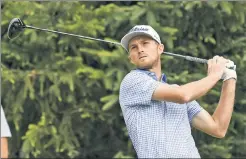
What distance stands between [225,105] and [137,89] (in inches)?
15.0

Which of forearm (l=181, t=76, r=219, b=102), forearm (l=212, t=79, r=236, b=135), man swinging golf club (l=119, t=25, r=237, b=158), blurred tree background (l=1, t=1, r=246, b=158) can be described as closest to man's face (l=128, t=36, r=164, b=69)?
man swinging golf club (l=119, t=25, r=237, b=158)

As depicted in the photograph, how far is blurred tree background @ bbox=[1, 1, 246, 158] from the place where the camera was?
586cm

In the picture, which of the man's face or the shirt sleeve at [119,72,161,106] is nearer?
the shirt sleeve at [119,72,161,106]

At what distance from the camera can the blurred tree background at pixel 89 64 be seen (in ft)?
19.2

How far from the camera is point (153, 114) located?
8.45 ft

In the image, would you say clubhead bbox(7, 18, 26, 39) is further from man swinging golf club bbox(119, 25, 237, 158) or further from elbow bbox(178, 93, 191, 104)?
elbow bbox(178, 93, 191, 104)

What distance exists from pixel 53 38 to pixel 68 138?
33.4 inches

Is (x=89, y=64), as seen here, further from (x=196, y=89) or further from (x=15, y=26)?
(x=196, y=89)

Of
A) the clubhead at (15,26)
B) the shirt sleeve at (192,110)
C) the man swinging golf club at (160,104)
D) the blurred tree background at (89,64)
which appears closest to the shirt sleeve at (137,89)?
the man swinging golf club at (160,104)

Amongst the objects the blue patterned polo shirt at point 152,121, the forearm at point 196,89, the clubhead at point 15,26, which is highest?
the clubhead at point 15,26

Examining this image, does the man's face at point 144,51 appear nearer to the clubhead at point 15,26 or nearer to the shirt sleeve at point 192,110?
the shirt sleeve at point 192,110

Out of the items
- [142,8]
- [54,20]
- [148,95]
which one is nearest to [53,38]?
[54,20]

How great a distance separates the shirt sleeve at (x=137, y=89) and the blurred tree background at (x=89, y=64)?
3036 millimetres

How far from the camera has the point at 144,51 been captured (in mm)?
2723
